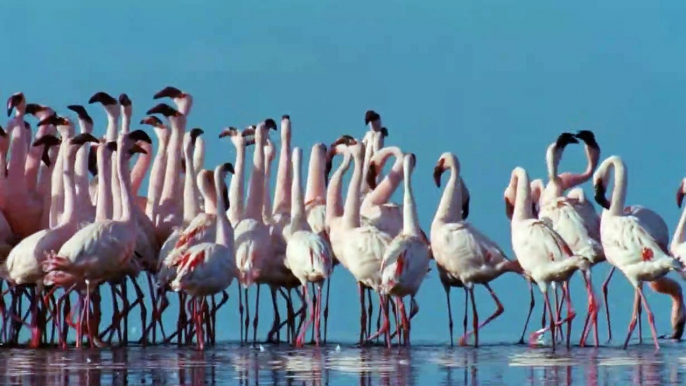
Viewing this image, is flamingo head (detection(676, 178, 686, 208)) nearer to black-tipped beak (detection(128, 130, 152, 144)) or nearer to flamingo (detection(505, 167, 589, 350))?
flamingo (detection(505, 167, 589, 350))

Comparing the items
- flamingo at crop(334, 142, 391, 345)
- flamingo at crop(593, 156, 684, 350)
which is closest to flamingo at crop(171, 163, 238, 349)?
flamingo at crop(334, 142, 391, 345)

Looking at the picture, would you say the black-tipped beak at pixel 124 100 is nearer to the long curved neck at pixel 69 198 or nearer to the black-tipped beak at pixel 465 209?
the long curved neck at pixel 69 198

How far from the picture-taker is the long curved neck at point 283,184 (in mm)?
25672

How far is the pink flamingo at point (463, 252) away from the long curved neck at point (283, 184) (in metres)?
3.06

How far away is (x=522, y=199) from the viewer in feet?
75.3

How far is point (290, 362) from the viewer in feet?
62.5

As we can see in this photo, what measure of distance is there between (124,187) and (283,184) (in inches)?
144

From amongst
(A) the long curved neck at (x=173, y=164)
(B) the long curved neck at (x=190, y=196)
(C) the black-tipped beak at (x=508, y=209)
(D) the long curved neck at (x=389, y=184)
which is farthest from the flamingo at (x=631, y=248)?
(A) the long curved neck at (x=173, y=164)

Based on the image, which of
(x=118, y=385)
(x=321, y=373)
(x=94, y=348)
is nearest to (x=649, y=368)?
(x=321, y=373)

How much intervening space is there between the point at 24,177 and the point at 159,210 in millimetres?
1860

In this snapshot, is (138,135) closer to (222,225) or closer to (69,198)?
(69,198)

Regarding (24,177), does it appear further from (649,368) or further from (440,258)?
(649,368)

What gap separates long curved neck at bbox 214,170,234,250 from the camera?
22.1 meters

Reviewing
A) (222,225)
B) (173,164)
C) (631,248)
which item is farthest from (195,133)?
(631,248)
